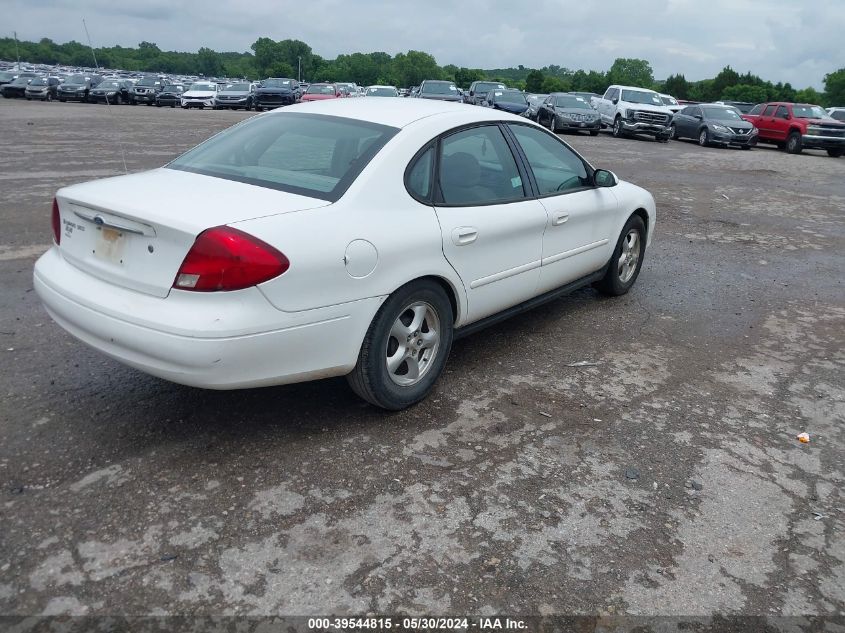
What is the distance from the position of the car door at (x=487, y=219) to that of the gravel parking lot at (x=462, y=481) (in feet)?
1.82

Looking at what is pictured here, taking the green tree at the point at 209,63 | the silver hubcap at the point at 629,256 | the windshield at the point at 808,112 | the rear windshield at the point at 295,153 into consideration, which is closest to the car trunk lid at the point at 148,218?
the rear windshield at the point at 295,153

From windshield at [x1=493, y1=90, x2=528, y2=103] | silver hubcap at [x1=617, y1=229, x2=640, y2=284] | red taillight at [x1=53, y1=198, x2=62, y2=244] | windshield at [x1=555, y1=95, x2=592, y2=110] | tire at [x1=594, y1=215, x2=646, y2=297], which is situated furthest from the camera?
windshield at [x1=493, y1=90, x2=528, y2=103]

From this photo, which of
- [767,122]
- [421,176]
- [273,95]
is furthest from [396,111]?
[273,95]

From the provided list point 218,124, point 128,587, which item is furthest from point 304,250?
point 218,124

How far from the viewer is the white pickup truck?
25.0m

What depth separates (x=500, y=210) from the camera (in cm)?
438

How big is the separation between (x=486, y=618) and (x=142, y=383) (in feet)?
8.38

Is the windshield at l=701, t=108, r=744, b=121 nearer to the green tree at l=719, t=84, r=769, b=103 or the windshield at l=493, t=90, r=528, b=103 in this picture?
the windshield at l=493, t=90, r=528, b=103

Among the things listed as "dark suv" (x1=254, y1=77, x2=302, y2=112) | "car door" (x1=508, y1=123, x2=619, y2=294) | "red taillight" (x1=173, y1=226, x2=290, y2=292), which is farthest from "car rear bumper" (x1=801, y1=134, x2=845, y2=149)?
"red taillight" (x1=173, y1=226, x2=290, y2=292)

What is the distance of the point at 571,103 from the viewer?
84.7ft

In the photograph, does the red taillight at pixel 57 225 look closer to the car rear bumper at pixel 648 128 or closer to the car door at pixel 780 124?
the car rear bumper at pixel 648 128

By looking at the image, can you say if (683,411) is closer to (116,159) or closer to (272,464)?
(272,464)

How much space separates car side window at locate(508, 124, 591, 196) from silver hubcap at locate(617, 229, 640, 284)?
3.20ft

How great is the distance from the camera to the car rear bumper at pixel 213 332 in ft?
10.1
